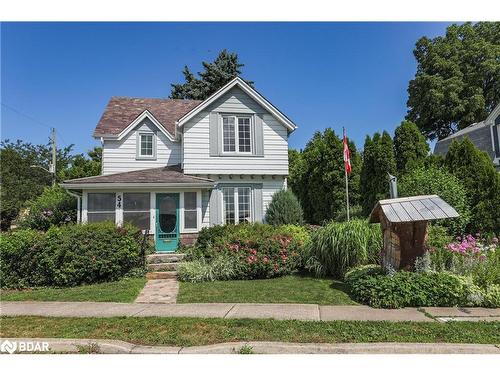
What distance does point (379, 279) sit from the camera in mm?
7027

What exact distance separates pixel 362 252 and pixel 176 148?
1091 cm

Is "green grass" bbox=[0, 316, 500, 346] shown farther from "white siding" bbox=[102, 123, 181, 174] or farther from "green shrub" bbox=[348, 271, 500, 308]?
"white siding" bbox=[102, 123, 181, 174]

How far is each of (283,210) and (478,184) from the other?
7.15m

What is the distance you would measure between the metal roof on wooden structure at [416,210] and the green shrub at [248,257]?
346 cm

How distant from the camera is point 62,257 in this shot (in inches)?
360

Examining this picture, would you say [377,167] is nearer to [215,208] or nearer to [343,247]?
[343,247]

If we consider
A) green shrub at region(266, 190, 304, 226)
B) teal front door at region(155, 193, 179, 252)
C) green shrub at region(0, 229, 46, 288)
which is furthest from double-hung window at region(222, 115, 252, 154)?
green shrub at region(0, 229, 46, 288)

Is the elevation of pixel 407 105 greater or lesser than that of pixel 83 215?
greater

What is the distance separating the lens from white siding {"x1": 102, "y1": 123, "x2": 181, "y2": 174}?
15.9m

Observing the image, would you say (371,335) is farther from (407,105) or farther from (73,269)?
(407,105)

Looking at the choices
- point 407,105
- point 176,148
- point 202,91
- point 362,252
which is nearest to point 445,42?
point 407,105

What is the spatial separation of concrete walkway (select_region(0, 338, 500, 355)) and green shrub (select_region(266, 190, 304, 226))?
32.8 ft

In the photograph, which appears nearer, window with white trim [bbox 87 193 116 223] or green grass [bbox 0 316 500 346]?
green grass [bbox 0 316 500 346]

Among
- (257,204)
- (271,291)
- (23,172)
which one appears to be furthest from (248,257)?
(23,172)
